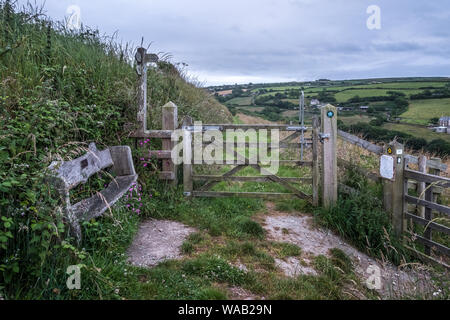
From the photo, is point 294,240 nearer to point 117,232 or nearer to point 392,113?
point 117,232

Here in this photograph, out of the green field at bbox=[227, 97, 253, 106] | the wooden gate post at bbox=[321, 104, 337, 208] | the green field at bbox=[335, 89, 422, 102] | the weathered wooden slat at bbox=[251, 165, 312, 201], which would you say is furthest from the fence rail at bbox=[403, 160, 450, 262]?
the green field at bbox=[227, 97, 253, 106]

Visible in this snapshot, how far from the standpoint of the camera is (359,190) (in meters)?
6.03

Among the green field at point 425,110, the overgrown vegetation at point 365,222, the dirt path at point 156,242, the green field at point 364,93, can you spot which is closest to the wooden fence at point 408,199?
the overgrown vegetation at point 365,222

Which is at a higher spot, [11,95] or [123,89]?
[123,89]

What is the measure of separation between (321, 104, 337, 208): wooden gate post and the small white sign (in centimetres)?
86

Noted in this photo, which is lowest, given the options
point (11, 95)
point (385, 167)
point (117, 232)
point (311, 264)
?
point (311, 264)

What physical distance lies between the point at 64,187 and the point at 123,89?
3651mm

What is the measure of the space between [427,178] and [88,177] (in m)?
5.39

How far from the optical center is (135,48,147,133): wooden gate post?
6094 mm

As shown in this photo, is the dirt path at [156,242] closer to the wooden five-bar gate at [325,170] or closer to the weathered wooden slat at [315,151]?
the wooden five-bar gate at [325,170]

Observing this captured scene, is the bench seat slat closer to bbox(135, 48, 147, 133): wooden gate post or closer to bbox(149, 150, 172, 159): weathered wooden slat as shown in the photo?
bbox(149, 150, 172, 159): weathered wooden slat
